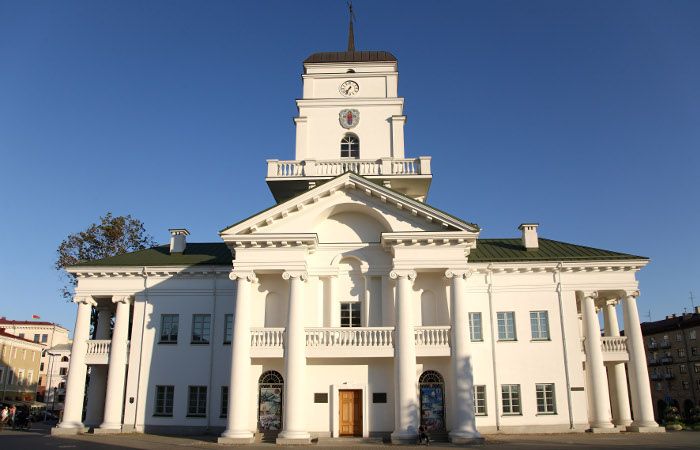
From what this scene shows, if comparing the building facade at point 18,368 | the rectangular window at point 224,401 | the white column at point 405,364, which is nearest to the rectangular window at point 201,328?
the rectangular window at point 224,401

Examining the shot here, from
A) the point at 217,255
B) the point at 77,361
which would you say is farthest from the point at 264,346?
the point at 77,361

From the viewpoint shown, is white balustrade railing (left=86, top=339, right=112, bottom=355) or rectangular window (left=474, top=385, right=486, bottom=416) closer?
rectangular window (left=474, top=385, right=486, bottom=416)

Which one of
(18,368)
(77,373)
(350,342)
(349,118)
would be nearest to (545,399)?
(350,342)

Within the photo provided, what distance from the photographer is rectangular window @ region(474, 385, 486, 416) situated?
25734 mm

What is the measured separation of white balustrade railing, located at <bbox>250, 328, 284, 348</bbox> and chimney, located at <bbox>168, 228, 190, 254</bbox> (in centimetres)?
924

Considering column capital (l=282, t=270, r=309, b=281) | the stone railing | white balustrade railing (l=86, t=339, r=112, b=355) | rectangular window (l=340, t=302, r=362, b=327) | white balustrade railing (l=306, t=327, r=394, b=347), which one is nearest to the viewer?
white balustrade railing (l=306, t=327, r=394, b=347)

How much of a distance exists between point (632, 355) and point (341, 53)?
23.4m

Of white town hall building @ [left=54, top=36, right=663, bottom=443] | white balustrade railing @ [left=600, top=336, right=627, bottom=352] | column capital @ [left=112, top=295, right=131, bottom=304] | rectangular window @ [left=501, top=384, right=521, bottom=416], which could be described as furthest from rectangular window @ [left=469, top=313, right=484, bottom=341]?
column capital @ [left=112, top=295, right=131, bottom=304]

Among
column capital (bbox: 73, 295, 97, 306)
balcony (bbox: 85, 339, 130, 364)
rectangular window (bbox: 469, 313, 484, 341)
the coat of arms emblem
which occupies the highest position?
the coat of arms emblem

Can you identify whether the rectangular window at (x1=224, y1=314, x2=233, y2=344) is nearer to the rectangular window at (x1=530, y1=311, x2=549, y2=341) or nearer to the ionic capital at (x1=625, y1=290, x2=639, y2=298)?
the rectangular window at (x1=530, y1=311, x2=549, y2=341)

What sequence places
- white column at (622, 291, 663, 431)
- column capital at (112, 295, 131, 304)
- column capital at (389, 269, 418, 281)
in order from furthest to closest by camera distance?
column capital at (112, 295, 131, 304) → white column at (622, 291, 663, 431) → column capital at (389, 269, 418, 281)

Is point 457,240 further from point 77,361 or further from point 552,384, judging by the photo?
point 77,361

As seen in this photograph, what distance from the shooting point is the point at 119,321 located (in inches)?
1096

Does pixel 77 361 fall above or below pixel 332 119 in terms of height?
below
